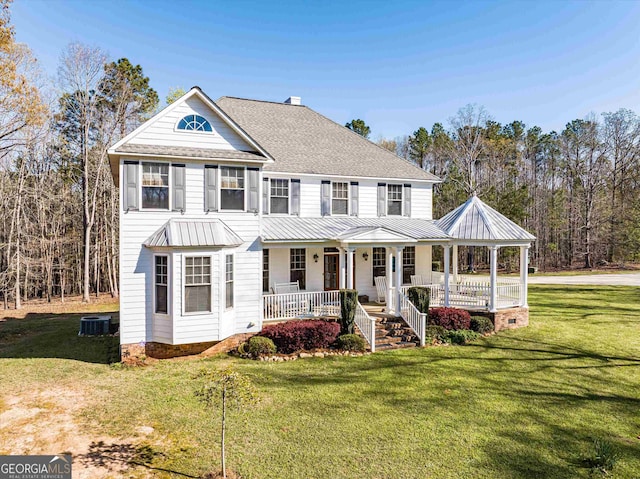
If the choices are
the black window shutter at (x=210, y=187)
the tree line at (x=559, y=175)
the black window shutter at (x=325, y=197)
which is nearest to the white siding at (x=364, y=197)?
the black window shutter at (x=325, y=197)

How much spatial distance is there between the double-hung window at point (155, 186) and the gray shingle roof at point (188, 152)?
46cm

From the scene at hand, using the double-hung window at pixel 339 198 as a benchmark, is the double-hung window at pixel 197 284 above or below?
below

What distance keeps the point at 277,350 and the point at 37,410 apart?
6.80 metres

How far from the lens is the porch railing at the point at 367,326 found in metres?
13.6

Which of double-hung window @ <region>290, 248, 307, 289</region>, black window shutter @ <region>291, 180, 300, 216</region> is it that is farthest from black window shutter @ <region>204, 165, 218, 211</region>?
double-hung window @ <region>290, 248, 307, 289</region>

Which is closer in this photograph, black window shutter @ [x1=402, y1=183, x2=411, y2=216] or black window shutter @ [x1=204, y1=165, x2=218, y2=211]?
black window shutter @ [x1=204, y1=165, x2=218, y2=211]

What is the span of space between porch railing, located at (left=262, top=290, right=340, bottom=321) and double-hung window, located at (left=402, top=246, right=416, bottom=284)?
5.28 metres

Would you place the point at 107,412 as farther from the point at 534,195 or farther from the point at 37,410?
the point at 534,195

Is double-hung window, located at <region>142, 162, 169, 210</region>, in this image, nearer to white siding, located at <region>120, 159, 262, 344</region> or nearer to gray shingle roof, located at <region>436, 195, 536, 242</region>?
white siding, located at <region>120, 159, 262, 344</region>

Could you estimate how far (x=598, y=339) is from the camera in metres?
14.9

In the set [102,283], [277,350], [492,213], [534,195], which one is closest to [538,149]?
[534,195]

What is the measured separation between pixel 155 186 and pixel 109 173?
20560 mm

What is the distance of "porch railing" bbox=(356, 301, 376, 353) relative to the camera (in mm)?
13648

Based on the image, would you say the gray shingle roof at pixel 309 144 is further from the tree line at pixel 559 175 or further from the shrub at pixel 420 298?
the tree line at pixel 559 175
